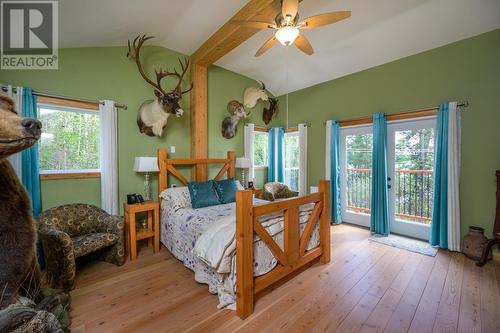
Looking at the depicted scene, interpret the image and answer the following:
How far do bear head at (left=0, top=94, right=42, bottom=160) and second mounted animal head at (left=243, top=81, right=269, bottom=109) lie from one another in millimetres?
3617

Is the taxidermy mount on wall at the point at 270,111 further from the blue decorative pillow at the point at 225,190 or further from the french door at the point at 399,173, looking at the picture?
the blue decorative pillow at the point at 225,190

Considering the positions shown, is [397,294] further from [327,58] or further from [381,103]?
[327,58]

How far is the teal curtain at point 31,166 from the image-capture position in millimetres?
2387

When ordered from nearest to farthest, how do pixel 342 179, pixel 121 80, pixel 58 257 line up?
pixel 58 257
pixel 121 80
pixel 342 179

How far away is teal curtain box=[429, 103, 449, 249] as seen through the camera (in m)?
3.00

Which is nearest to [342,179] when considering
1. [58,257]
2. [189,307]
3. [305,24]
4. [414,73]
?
[414,73]

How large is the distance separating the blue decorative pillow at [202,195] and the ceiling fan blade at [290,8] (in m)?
2.32

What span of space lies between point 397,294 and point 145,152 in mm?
3711

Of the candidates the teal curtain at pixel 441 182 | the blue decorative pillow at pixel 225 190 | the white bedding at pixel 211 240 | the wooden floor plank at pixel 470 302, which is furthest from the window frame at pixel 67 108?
the teal curtain at pixel 441 182

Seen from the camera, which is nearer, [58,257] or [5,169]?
[5,169]

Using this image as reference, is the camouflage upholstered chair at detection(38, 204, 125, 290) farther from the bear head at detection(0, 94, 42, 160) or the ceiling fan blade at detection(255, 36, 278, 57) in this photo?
the ceiling fan blade at detection(255, 36, 278, 57)

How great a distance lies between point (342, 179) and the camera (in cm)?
430

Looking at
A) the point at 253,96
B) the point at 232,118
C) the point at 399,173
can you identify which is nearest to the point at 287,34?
the point at 253,96

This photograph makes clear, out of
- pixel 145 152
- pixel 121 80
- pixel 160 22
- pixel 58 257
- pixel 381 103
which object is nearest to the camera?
pixel 58 257
